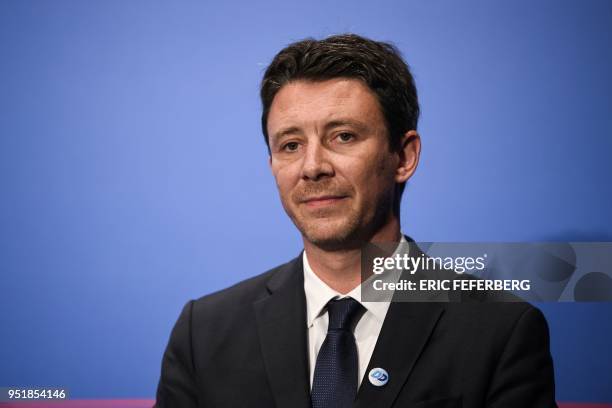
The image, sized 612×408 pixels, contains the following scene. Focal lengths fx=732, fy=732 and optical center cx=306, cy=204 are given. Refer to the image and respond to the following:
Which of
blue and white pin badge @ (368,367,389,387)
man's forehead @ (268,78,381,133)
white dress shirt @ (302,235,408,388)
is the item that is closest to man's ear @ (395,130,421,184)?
man's forehead @ (268,78,381,133)

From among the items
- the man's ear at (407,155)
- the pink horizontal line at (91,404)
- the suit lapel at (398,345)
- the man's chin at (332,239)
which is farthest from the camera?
the pink horizontal line at (91,404)

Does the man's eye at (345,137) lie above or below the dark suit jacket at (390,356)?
above

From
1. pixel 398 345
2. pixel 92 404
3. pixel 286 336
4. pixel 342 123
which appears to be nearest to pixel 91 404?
pixel 92 404

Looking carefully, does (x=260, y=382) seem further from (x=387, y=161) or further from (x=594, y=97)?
(x=594, y=97)

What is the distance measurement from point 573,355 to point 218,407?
1.16m

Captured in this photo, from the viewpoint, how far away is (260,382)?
1.71 m

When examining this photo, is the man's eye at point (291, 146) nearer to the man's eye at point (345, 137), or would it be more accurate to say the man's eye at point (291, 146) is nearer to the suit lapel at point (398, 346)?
the man's eye at point (345, 137)

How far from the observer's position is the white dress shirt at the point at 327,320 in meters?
1.69

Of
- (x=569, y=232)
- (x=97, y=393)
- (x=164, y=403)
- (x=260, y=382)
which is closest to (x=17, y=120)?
(x=97, y=393)

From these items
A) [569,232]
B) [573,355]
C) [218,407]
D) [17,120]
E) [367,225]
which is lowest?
[218,407]

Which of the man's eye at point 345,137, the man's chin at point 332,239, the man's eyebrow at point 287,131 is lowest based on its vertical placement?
the man's chin at point 332,239

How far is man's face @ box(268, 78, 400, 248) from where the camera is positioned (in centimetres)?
171

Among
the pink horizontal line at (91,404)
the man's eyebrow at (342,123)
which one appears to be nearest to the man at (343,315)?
the man's eyebrow at (342,123)

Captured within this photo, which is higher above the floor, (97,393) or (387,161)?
(387,161)
